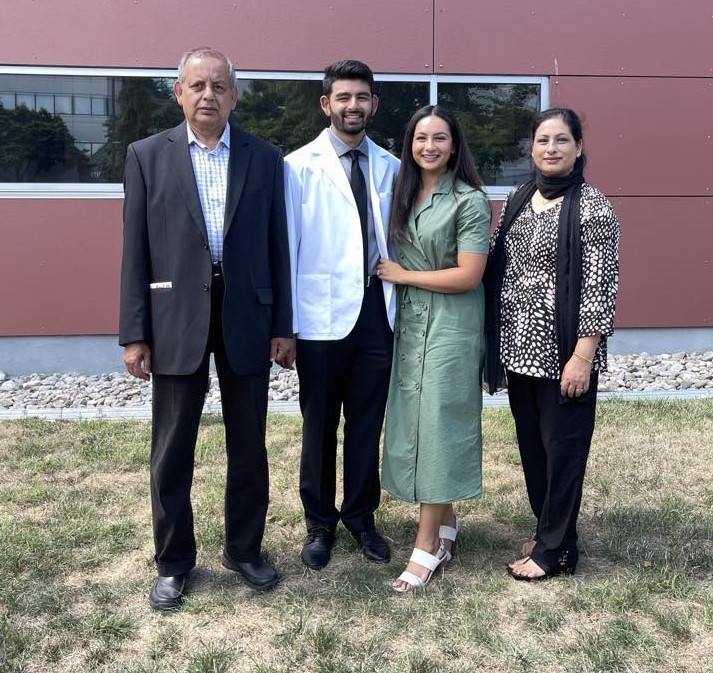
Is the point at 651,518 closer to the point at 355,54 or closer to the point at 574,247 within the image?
the point at 574,247

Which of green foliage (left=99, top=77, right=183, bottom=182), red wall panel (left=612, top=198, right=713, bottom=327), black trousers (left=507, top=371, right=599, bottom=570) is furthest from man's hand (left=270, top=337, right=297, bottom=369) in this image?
red wall panel (left=612, top=198, right=713, bottom=327)

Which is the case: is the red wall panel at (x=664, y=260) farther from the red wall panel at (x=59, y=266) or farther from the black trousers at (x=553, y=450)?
the red wall panel at (x=59, y=266)

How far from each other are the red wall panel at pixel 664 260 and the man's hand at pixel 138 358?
5586 millimetres

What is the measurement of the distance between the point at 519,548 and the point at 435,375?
1.03m

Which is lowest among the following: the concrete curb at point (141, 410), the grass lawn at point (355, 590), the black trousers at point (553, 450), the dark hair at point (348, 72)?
the grass lawn at point (355, 590)

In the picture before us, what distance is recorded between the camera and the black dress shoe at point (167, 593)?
302 cm

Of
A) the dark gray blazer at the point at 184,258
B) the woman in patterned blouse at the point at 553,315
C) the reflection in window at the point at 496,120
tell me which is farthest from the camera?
the reflection in window at the point at 496,120

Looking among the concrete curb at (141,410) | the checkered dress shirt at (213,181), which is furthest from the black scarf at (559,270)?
the concrete curb at (141,410)

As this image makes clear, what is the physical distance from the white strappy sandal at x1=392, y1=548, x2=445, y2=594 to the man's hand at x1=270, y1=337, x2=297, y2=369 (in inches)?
39.1

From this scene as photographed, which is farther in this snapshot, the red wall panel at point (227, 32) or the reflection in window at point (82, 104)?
the reflection in window at point (82, 104)

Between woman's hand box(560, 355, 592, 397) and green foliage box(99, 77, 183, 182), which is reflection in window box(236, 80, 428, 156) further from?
woman's hand box(560, 355, 592, 397)

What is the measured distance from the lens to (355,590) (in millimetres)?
3146

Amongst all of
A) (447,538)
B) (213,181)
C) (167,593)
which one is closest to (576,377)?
(447,538)

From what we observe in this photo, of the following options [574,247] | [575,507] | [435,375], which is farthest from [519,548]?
[574,247]
